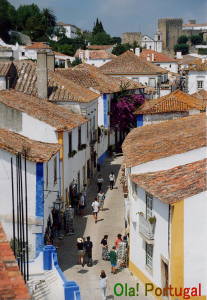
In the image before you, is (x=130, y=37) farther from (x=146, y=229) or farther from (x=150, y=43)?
(x=146, y=229)

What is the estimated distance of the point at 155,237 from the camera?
19562 mm

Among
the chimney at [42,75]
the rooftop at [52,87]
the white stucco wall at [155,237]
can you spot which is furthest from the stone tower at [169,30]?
the white stucco wall at [155,237]

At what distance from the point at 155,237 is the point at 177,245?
1.93m

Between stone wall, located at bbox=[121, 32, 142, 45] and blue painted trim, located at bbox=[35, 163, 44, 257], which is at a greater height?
stone wall, located at bbox=[121, 32, 142, 45]

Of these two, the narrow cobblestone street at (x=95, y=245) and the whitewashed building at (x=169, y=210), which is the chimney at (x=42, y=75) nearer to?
the narrow cobblestone street at (x=95, y=245)

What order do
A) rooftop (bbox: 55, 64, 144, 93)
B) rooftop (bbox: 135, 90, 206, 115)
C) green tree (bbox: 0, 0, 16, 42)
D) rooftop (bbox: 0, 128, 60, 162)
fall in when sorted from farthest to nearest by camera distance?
green tree (bbox: 0, 0, 16, 42) < rooftop (bbox: 55, 64, 144, 93) < rooftop (bbox: 135, 90, 206, 115) < rooftop (bbox: 0, 128, 60, 162)

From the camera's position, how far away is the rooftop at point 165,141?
880 inches

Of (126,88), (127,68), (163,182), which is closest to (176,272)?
(163,182)

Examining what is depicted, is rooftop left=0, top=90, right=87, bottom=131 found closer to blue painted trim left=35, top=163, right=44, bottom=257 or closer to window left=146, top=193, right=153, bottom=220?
blue painted trim left=35, top=163, right=44, bottom=257

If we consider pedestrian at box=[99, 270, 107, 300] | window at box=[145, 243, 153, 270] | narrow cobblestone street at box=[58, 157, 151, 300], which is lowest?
narrow cobblestone street at box=[58, 157, 151, 300]

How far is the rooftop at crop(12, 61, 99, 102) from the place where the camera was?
34.9m

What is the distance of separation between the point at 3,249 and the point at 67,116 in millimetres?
21888

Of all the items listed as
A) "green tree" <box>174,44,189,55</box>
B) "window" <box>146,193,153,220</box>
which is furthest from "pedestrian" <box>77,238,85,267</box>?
"green tree" <box>174,44,189,55</box>

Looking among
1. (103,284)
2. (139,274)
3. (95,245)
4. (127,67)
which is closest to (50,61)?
(95,245)
